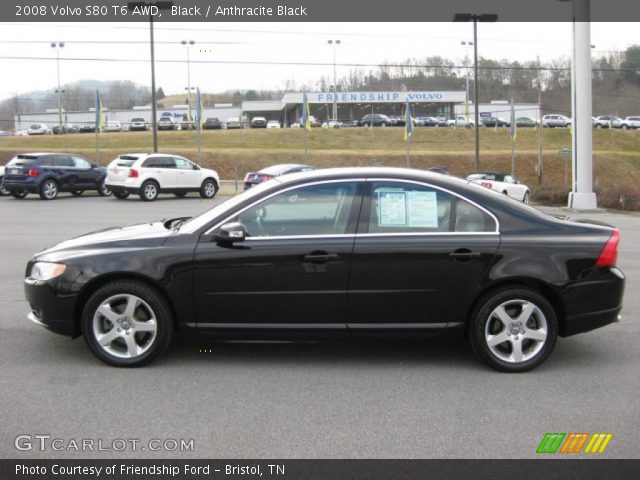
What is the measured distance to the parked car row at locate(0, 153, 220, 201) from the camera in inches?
965

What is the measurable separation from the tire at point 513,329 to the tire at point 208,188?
72.9 ft

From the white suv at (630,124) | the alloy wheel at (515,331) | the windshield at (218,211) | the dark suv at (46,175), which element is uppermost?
the white suv at (630,124)

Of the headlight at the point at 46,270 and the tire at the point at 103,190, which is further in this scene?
the tire at the point at 103,190

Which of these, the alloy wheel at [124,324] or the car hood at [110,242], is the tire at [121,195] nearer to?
the car hood at [110,242]

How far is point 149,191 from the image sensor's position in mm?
25203

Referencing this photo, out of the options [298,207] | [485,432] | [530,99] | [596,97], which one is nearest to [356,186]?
[298,207]

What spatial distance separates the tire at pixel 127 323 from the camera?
5.45m

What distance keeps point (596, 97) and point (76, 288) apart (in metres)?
104

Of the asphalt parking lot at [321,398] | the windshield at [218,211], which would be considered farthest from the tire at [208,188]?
the windshield at [218,211]

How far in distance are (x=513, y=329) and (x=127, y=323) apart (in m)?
2.98

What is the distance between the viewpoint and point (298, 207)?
565 cm
